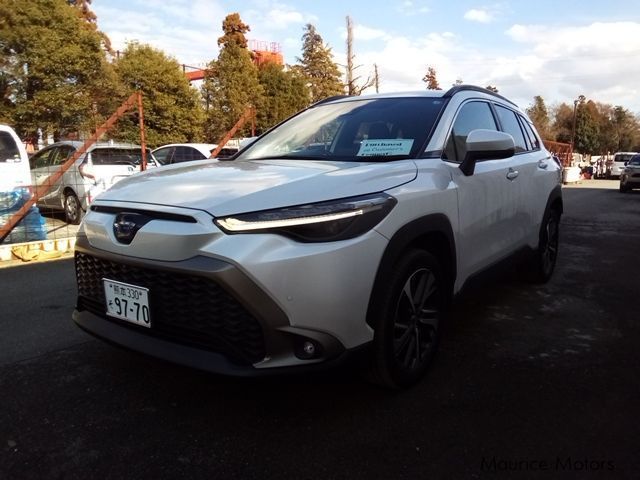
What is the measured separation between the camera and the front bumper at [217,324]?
206cm

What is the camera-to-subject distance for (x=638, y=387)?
2865 millimetres

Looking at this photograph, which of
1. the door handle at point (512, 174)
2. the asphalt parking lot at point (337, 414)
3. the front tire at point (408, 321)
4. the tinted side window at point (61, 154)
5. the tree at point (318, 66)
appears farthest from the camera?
the tree at point (318, 66)

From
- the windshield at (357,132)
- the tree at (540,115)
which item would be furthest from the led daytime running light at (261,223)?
the tree at (540,115)

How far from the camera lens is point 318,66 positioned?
3766cm

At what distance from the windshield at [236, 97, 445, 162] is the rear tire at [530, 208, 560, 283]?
80.2 inches

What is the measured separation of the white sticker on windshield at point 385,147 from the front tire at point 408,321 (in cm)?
63

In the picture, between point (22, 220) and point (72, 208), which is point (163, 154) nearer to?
point (72, 208)

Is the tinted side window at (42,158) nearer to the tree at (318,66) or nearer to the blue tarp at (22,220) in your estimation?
the blue tarp at (22,220)

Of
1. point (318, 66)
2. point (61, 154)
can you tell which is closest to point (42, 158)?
point (61, 154)

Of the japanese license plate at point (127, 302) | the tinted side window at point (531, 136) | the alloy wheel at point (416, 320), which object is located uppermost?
the tinted side window at point (531, 136)

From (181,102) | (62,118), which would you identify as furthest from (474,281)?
(181,102)

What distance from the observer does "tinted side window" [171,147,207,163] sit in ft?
36.4

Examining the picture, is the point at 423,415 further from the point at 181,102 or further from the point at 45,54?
the point at 181,102

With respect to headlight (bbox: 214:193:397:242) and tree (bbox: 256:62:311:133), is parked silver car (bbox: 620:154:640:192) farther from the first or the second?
headlight (bbox: 214:193:397:242)
